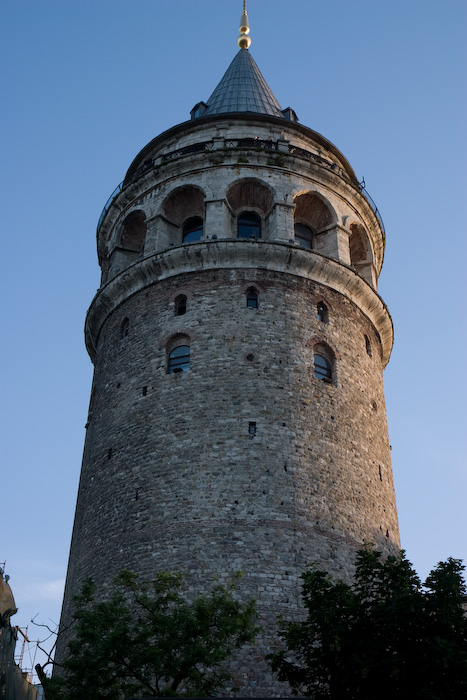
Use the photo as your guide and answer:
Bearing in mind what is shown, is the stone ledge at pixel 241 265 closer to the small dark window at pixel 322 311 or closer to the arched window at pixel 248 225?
the small dark window at pixel 322 311

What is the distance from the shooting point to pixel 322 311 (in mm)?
26906

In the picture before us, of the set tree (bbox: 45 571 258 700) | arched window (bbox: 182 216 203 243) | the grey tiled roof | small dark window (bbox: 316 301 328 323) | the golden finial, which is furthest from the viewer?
the golden finial

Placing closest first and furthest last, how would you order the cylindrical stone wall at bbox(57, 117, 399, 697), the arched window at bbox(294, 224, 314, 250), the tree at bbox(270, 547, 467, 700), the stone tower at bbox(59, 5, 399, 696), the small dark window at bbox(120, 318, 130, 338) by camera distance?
the tree at bbox(270, 547, 467, 700), the cylindrical stone wall at bbox(57, 117, 399, 697), the stone tower at bbox(59, 5, 399, 696), the small dark window at bbox(120, 318, 130, 338), the arched window at bbox(294, 224, 314, 250)

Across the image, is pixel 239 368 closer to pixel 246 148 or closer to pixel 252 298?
pixel 252 298

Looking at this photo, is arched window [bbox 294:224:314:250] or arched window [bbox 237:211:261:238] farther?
arched window [bbox 294:224:314:250]

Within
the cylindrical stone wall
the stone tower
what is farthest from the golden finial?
the cylindrical stone wall

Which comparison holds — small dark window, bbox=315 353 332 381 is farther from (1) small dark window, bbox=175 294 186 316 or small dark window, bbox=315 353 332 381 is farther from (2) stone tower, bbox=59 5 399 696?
(1) small dark window, bbox=175 294 186 316

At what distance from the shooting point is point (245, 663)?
19.7 m

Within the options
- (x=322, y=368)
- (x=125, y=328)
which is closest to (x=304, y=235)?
(x=322, y=368)

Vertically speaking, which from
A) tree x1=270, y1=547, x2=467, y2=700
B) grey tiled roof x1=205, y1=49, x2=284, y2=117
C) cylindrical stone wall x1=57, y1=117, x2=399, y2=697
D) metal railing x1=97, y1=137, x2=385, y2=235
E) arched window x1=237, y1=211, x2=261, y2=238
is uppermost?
grey tiled roof x1=205, y1=49, x2=284, y2=117

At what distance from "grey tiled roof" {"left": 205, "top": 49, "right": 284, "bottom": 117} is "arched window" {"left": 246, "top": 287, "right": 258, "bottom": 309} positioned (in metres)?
8.86

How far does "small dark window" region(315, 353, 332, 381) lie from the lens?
25516mm

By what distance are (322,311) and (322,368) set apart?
2038 mm

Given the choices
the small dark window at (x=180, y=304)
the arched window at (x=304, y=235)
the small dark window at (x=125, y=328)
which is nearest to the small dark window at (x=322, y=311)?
the arched window at (x=304, y=235)
